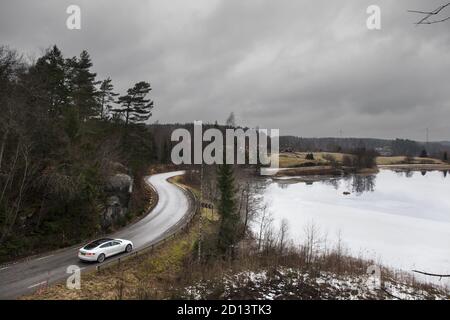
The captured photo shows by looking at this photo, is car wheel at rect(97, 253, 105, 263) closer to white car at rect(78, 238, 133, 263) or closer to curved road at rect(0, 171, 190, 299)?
white car at rect(78, 238, 133, 263)

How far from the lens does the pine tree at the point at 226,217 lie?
30047 mm

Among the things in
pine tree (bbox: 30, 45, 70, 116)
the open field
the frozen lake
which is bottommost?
the frozen lake

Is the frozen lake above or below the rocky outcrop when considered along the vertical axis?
below

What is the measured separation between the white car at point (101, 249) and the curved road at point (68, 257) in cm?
45

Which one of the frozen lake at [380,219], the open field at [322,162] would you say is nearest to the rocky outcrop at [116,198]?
the frozen lake at [380,219]

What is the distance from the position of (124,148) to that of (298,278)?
109 feet

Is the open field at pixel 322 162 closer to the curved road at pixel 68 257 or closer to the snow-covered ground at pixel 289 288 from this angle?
the curved road at pixel 68 257

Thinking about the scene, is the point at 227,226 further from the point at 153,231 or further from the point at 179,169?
the point at 179,169

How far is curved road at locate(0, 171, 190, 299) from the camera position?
711 inches

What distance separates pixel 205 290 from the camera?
13.1 m

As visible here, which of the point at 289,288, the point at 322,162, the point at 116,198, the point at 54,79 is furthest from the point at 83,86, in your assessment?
the point at 322,162

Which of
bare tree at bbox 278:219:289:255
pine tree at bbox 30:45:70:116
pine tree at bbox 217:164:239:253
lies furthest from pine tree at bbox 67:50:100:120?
bare tree at bbox 278:219:289:255

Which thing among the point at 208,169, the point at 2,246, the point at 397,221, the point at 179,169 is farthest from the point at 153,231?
the point at 179,169

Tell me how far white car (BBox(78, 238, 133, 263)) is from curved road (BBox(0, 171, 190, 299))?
0.45 m
